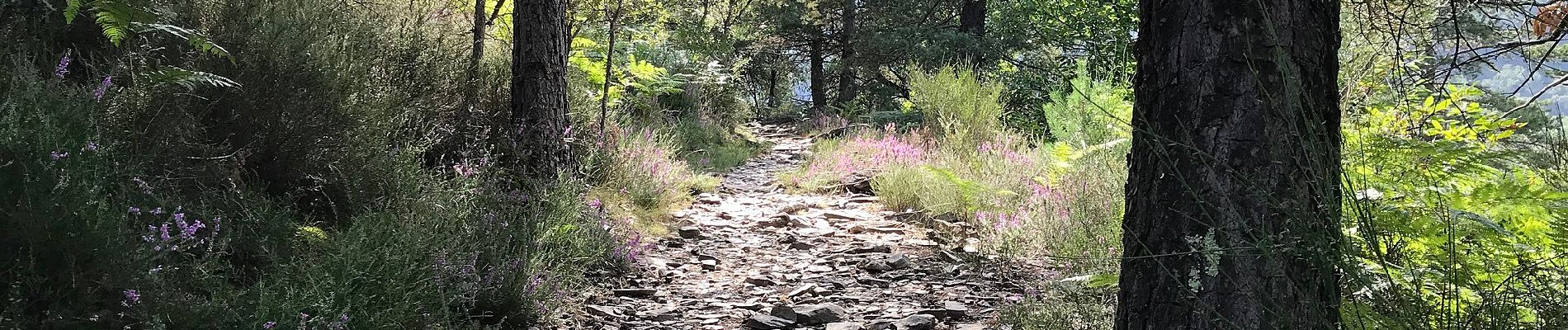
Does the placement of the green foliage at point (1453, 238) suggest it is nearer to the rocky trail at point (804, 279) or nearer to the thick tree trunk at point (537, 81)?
the rocky trail at point (804, 279)

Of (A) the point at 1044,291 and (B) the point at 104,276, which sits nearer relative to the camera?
(B) the point at 104,276

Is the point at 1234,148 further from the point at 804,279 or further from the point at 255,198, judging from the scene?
the point at 255,198

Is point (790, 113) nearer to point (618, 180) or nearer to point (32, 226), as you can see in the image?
point (618, 180)

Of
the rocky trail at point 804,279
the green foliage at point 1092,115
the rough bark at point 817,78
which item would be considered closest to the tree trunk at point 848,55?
the rough bark at point 817,78

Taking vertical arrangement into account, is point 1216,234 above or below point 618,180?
above

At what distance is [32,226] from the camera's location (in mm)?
2100

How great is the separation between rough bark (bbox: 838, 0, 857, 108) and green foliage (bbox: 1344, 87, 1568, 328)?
14680mm

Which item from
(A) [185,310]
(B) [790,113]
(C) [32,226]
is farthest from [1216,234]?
(B) [790,113]

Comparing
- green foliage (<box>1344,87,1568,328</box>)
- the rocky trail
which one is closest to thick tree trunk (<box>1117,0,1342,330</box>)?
green foliage (<box>1344,87,1568,328</box>)

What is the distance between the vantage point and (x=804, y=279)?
4809 mm

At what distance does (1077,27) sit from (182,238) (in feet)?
43.9

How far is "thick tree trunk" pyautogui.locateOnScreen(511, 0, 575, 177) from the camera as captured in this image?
496 centimetres

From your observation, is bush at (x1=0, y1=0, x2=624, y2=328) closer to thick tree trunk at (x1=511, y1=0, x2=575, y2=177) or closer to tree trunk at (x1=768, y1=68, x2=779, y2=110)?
thick tree trunk at (x1=511, y1=0, x2=575, y2=177)

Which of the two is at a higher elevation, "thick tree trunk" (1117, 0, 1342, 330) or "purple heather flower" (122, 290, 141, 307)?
"thick tree trunk" (1117, 0, 1342, 330)
